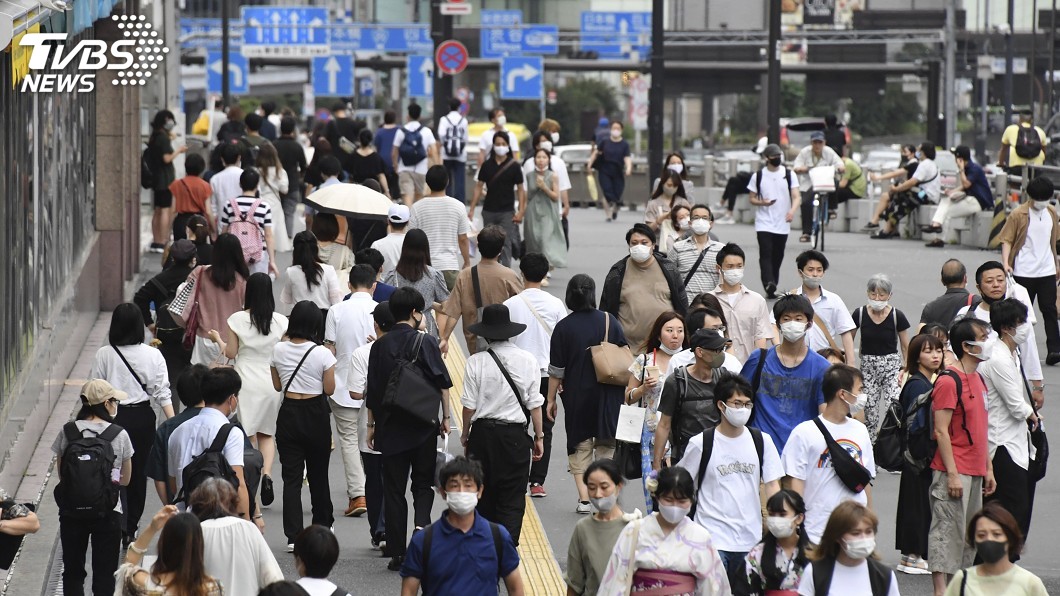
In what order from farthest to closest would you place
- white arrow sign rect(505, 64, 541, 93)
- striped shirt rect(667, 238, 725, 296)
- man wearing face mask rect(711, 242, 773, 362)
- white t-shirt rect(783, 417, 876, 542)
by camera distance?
1. white arrow sign rect(505, 64, 541, 93)
2. striped shirt rect(667, 238, 725, 296)
3. man wearing face mask rect(711, 242, 773, 362)
4. white t-shirt rect(783, 417, 876, 542)

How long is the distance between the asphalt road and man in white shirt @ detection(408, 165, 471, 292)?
5.55ft

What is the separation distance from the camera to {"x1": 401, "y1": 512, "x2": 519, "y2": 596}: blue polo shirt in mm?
6676

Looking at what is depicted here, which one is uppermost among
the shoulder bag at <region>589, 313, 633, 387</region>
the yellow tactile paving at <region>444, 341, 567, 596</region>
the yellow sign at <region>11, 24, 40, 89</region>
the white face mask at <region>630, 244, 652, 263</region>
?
the yellow sign at <region>11, 24, 40, 89</region>

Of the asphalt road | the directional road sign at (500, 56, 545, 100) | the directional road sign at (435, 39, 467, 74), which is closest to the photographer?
the asphalt road

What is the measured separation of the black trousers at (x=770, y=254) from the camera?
1761 cm

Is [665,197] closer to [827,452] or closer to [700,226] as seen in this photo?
[700,226]

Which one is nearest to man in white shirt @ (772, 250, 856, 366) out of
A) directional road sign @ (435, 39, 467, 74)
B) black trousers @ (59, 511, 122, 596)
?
black trousers @ (59, 511, 122, 596)

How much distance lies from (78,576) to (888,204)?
20424mm

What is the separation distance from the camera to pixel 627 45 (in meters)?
65.8

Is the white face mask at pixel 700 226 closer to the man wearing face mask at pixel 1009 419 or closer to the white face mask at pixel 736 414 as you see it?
the man wearing face mask at pixel 1009 419

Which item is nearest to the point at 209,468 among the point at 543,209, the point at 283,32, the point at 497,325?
the point at 497,325

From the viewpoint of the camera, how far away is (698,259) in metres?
12.3

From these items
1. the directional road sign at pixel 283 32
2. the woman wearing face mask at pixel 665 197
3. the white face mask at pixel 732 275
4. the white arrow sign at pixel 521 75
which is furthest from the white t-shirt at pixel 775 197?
the directional road sign at pixel 283 32

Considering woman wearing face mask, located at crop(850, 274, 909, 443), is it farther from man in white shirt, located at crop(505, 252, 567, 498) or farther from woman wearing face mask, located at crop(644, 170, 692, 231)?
woman wearing face mask, located at crop(644, 170, 692, 231)
